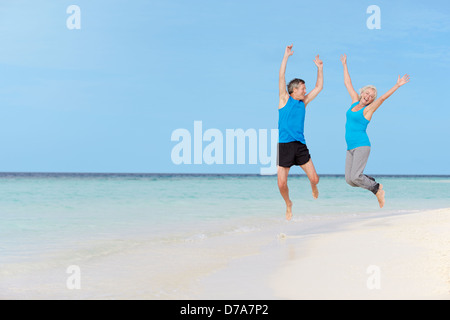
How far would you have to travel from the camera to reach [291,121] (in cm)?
534

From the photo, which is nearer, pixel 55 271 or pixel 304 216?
pixel 55 271

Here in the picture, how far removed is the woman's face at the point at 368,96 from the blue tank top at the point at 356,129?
0.11 m

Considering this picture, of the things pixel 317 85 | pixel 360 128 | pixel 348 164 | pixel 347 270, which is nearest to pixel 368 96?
pixel 360 128

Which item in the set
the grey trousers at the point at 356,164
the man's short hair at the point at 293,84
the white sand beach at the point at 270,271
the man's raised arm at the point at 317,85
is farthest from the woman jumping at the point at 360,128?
the white sand beach at the point at 270,271

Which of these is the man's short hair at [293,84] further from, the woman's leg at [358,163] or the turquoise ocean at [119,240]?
the turquoise ocean at [119,240]

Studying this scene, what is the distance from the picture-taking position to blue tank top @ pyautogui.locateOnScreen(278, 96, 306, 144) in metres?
5.24

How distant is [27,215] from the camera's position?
19.9 meters

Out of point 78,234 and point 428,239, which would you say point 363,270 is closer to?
point 428,239

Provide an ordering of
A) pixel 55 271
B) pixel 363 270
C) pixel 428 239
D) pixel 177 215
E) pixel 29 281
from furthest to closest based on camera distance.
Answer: pixel 177 215
pixel 428 239
pixel 55 271
pixel 29 281
pixel 363 270

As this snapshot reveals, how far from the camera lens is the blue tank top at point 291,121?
524cm
